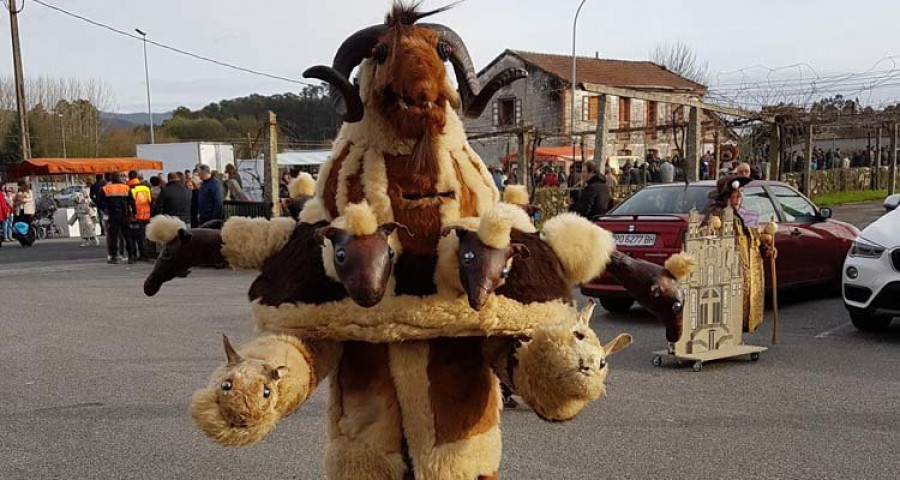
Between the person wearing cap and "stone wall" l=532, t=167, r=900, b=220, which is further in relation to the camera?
"stone wall" l=532, t=167, r=900, b=220

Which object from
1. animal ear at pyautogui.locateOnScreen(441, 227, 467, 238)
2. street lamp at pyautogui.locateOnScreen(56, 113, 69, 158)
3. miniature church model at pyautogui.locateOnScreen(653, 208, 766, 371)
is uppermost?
street lamp at pyautogui.locateOnScreen(56, 113, 69, 158)

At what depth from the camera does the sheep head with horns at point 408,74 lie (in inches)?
83.9

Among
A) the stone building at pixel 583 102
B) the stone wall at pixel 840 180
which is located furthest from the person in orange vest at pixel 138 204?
the stone building at pixel 583 102

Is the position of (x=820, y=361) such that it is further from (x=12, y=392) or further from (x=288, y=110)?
(x=288, y=110)

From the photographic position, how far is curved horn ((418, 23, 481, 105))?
7.39ft

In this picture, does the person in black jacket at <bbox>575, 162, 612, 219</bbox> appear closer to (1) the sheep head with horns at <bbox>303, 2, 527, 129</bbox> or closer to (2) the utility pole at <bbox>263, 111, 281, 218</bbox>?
(2) the utility pole at <bbox>263, 111, 281, 218</bbox>

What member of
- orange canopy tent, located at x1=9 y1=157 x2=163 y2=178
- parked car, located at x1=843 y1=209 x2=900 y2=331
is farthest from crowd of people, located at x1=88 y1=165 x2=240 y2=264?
parked car, located at x1=843 y1=209 x2=900 y2=331

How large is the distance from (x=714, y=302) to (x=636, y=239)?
1.63 m

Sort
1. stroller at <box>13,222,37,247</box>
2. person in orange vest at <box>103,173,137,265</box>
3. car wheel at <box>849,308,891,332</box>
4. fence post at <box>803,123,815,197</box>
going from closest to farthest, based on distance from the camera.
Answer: car wheel at <box>849,308,891,332</box> < person in orange vest at <box>103,173,137,265</box> < stroller at <box>13,222,37,247</box> < fence post at <box>803,123,815,197</box>

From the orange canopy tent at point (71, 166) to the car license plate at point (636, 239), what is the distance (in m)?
A: 19.7

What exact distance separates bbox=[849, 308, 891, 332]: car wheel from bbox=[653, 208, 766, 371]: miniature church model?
1.61m

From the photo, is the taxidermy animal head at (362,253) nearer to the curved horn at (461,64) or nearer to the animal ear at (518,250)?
the animal ear at (518,250)

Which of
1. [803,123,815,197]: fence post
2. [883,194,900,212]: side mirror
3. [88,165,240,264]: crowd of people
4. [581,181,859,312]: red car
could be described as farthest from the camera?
[803,123,815,197]: fence post

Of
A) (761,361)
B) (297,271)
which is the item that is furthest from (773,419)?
(297,271)
